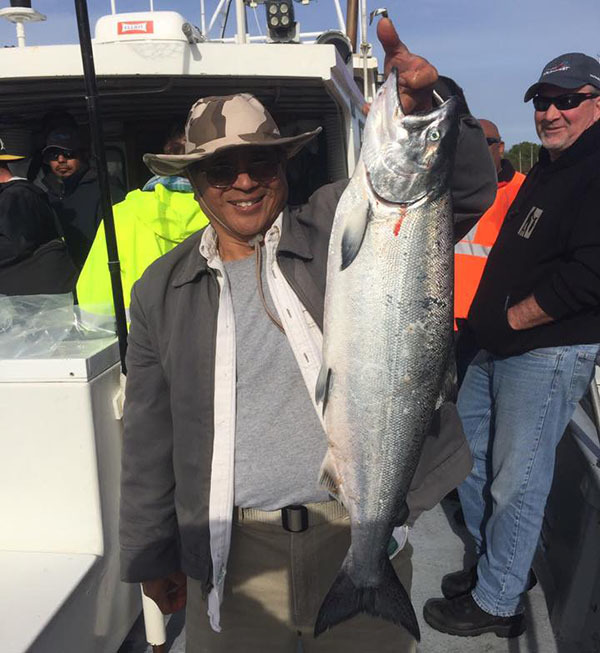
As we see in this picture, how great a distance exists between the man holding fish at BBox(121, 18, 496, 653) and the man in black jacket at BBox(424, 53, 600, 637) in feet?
2.70

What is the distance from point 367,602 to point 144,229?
1923 mm

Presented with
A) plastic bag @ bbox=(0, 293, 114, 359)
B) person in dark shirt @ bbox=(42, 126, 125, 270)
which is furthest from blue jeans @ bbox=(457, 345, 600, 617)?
person in dark shirt @ bbox=(42, 126, 125, 270)

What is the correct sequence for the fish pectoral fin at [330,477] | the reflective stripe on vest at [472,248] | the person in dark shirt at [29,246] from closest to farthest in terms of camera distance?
1. the fish pectoral fin at [330,477]
2. the person in dark shirt at [29,246]
3. the reflective stripe on vest at [472,248]

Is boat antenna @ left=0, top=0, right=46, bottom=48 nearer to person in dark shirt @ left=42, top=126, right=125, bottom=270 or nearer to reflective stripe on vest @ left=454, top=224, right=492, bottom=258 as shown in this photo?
person in dark shirt @ left=42, top=126, right=125, bottom=270

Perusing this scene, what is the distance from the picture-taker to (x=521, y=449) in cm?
256

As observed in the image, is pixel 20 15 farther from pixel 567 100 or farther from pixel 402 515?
pixel 402 515

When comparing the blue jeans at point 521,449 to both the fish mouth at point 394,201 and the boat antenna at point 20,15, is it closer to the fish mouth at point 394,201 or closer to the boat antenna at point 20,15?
the fish mouth at point 394,201

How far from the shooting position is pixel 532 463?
2564mm

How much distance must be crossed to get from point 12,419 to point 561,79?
8.63ft

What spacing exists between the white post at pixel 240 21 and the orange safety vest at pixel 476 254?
215 cm

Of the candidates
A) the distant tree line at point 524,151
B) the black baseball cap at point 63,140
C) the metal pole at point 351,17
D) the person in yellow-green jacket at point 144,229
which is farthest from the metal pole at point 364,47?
the distant tree line at point 524,151

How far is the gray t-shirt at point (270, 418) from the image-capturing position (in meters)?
1.70

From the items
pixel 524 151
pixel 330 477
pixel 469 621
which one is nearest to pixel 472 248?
pixel 469 621

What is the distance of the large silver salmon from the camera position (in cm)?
150
